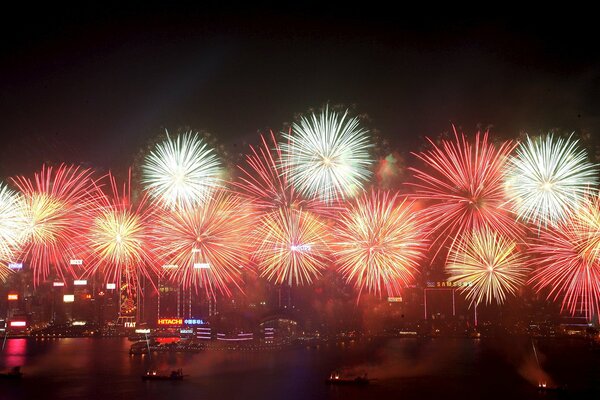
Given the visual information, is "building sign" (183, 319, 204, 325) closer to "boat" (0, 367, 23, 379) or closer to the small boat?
"boat" (0, 367, 23, 379)

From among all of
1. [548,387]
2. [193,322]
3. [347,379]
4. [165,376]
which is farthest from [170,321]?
[548,387]

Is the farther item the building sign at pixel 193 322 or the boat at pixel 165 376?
the building sign at pixel 193 322

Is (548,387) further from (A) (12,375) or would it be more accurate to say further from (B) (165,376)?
(A) (12,375)

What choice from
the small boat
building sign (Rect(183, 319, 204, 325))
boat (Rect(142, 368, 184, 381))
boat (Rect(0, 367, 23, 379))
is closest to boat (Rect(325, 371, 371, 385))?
boat (Rect(142, 368, 184, 381))

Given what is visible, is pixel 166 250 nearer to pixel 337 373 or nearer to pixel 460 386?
pixel 337 373

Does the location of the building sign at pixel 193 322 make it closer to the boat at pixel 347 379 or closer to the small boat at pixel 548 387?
the boat at pixel 347 379

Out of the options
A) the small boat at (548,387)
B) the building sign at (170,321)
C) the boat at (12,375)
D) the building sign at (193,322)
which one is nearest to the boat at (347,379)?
the small boat at (548,387)

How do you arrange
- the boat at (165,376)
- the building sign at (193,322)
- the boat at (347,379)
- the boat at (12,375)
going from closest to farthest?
the boat at (347,379) → the boat at (165,376) → the boat at (12,375) → the building sign at (193,322)

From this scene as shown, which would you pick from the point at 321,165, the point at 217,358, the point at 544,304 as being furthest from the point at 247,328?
the point at 544,304
